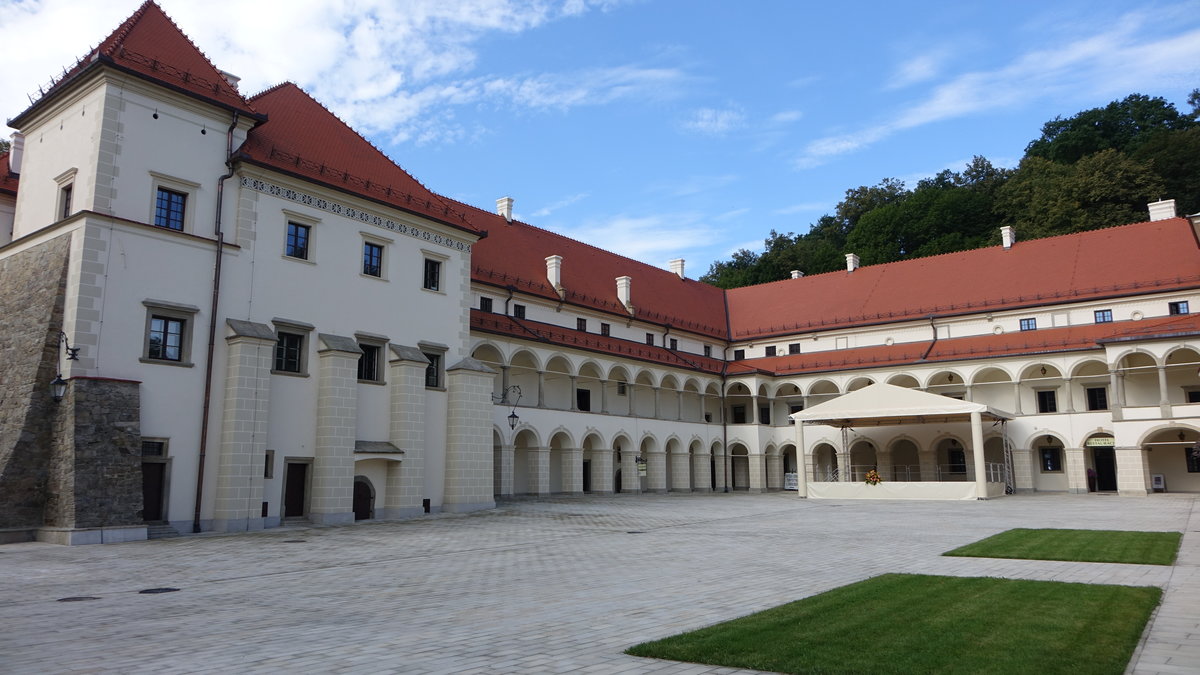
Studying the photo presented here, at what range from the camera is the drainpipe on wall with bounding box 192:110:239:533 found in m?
19.3

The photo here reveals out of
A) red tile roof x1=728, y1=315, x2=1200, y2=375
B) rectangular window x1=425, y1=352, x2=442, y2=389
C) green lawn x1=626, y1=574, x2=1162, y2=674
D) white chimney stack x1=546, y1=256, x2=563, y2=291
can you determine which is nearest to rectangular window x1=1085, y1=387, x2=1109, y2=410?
red tile roof x1=728, y1=315, x2=1200, y2=375

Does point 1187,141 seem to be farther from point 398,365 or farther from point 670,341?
point 398,365

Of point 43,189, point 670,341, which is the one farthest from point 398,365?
point 670,341

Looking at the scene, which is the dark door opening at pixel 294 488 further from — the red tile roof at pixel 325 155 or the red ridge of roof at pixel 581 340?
the red ridge of roof at pixel 581 340

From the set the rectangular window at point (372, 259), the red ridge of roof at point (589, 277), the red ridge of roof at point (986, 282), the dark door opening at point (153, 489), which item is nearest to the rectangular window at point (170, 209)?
the rectangular window at point (372, 259)

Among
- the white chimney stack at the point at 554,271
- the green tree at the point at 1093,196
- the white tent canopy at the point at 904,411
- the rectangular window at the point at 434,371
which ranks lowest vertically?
the white tent canopy at the point at 904,411

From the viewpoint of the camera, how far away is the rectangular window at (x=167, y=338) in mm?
19250

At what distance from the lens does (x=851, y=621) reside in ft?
24.4

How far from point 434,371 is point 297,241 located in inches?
238

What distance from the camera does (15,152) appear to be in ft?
80.2

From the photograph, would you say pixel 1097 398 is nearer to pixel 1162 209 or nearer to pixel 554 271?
pixel 1162 209

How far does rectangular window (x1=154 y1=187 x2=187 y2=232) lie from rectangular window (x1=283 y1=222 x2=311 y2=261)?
9.20ft

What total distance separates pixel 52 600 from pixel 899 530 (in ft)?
51.4

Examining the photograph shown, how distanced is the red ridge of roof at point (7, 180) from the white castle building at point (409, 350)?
0.17 meters
